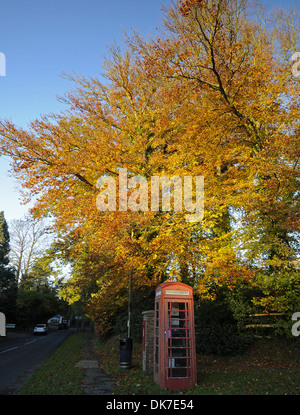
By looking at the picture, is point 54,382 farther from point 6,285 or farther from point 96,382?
point 6,285

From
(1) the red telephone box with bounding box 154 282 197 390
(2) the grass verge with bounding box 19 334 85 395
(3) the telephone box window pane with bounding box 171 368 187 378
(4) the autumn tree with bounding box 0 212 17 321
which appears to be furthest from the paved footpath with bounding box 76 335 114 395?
(4) the autumn tree with bounding box 0 212 17 321

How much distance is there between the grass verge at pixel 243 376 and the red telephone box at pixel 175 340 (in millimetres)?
345

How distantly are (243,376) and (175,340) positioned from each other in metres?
2.41

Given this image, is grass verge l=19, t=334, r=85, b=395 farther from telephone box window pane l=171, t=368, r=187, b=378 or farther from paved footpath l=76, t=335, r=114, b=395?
telephone box window pane l=171, t=368, r=187, b=378

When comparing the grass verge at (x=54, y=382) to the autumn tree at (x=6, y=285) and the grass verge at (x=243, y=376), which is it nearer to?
the grass verge at (x=243, y=376)

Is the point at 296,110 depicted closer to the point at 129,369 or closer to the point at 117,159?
the point at 117,159

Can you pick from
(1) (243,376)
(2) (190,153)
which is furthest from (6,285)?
(1) (243,376)

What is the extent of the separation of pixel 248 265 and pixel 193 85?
25.7 feet

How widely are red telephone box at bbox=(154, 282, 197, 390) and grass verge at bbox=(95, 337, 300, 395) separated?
35cm

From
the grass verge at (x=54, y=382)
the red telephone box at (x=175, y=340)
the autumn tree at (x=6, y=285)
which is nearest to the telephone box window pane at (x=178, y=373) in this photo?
the red telephone box at (x=175, y=340)

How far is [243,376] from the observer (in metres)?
8.87

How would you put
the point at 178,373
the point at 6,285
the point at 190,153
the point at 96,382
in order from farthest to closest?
the point at 6,285 → the point at 190,153 → the point at 96,382 → the point at 178,373

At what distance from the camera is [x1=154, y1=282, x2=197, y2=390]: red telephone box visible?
8.02 meters

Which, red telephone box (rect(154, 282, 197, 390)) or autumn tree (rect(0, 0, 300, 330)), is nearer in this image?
red telephone box (rect(154, 282, 197, 390))
